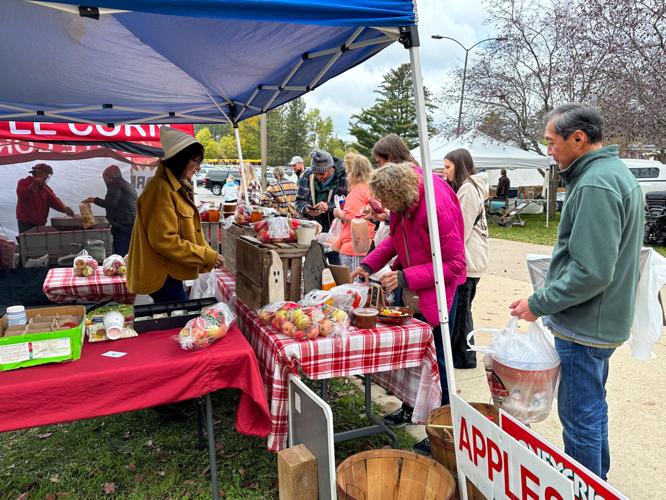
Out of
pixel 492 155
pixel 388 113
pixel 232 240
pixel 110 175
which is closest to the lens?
pixel 232 240

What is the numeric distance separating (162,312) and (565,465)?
201 cm


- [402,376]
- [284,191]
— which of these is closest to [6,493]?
[402,376]

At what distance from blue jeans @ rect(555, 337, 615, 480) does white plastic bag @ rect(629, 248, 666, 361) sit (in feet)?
0.97

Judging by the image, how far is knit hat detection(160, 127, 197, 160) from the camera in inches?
108

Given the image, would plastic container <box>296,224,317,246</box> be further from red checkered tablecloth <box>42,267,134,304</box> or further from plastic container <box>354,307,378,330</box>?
red checkered tablecloth <box>42,267,134,304</box>

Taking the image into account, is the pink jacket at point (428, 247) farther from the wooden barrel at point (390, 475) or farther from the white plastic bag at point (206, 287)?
the white plastic bag at point (206, 287)

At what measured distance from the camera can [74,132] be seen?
24.2 ft

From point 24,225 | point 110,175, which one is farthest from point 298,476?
point 110,175

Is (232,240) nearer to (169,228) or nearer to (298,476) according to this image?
(169,228)

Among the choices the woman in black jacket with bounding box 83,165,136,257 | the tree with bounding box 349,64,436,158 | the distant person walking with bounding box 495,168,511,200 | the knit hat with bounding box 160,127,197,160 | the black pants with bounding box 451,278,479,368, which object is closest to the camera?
the knit hat with bounding box 160,127,197,160

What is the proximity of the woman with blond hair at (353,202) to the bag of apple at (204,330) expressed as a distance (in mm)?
2363

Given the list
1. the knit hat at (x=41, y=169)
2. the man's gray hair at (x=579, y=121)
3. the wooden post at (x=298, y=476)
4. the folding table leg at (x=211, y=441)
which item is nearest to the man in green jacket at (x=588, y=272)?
the man's gray hair at (x=579, y=121)

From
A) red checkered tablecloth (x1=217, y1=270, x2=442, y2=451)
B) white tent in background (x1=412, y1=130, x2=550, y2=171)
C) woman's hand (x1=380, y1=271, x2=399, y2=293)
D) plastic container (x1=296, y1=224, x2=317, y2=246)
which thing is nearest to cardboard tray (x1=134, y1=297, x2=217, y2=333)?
red checkered tablecloth (x1=217, y1=270, x2=442, y2=451)

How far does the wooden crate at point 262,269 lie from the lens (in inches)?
101
